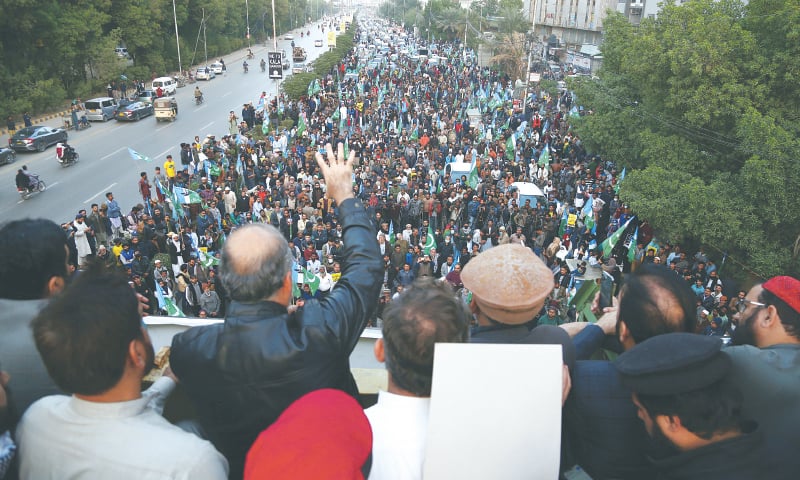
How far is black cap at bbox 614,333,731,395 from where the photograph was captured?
5.23ft

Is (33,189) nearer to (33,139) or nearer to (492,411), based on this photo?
(33,139)

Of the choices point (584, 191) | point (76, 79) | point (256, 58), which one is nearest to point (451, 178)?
point (584, 191)

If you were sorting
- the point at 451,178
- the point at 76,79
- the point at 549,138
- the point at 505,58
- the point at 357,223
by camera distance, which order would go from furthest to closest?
the point at 505,58 → the point at 76,79 → the point at 549,138 → the point at 451,178 → the point at 357,223

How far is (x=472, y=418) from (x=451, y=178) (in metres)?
14.2

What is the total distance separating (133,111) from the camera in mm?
28281

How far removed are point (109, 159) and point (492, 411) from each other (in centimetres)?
2326

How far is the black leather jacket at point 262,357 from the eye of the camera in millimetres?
1746

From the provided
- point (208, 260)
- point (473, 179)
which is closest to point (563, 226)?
point (473, 179)

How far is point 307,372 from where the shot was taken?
5.81 ft

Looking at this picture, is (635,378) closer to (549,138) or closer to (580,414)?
(580,414)

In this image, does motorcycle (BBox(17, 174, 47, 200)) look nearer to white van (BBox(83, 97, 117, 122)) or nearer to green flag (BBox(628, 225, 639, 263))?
white van (BBox(83, 97, 117, 122))

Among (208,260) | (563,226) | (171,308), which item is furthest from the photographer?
(563,226)

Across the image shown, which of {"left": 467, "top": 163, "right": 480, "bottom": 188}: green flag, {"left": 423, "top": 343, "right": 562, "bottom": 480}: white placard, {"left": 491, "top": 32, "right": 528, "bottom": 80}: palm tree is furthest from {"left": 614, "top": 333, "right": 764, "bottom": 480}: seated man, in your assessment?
{"left": 491, "top": 32, "right": 528, "bottom": 80}: palm tree

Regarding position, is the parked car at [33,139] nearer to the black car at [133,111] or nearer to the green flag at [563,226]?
the black car at [133,111]
